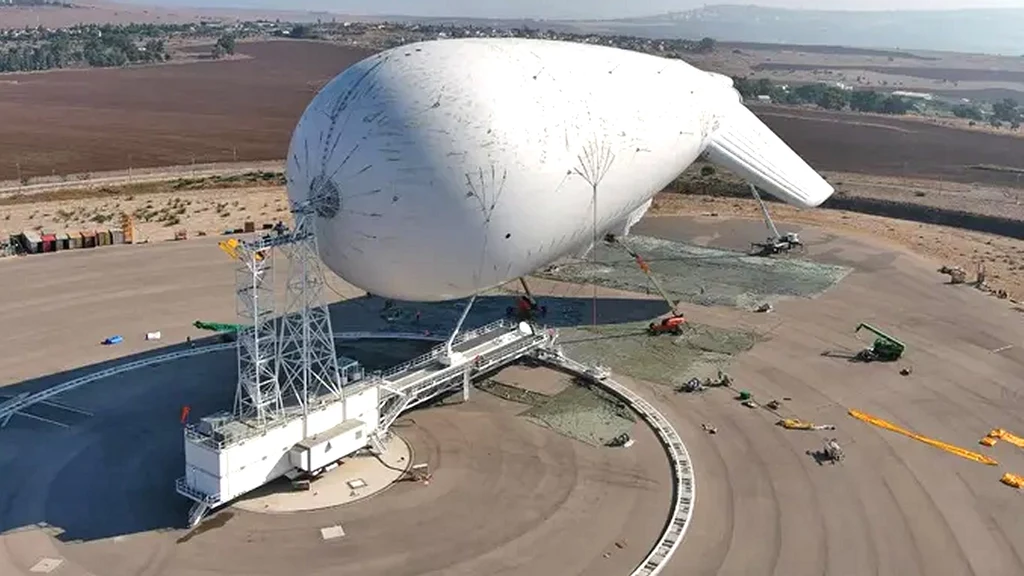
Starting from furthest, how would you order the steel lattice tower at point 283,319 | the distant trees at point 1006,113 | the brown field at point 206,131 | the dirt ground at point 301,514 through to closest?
1. the distant trees at point 1006,113
2. the brown field at point 206,131
3. the steel lattice tower at point 283,319
4. the dirt ground at point 301,514

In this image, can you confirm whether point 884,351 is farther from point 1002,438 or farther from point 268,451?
point 268,451

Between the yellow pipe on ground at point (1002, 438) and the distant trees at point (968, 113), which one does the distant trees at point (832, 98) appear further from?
the yellow pipe on ground at point (1002, 438)

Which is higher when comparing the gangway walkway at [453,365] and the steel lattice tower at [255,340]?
the steel lattice tower at [255,340]

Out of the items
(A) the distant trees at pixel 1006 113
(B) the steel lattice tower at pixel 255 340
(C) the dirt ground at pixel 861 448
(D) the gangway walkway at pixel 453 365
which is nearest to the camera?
(C) the dirt ground at pixel 861 448

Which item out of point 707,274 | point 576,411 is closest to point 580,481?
point 576,411

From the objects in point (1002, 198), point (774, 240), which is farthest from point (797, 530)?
point (1002, 198)

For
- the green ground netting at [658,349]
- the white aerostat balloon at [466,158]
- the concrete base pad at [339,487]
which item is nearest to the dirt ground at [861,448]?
the green ground netting at [658,349]

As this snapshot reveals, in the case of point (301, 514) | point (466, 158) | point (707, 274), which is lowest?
point (301, 514)
